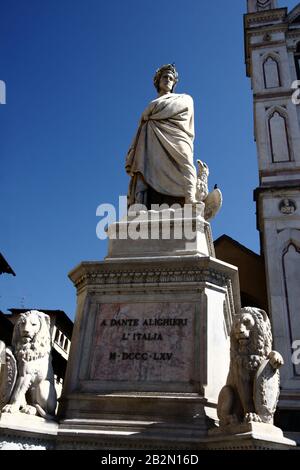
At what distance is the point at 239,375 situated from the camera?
15.1ft

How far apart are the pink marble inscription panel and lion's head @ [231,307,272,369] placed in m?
0.58

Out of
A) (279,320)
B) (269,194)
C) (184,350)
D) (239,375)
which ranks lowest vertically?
(239,375)

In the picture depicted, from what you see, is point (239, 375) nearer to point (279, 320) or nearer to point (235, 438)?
point (235, 438)

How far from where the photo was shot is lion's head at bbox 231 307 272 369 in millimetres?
4719

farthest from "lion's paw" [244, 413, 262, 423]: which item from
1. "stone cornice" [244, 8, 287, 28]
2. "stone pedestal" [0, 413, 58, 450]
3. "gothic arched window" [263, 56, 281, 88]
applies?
"stone cornice" [244, 8, 287, 28]

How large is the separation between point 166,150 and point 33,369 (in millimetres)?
3916

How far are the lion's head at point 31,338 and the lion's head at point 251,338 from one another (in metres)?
2.02

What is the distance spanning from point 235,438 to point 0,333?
18.7m

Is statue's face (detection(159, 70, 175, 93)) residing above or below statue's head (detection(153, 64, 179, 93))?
below

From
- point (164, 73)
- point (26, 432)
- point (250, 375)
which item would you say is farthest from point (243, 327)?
point (164, 73)

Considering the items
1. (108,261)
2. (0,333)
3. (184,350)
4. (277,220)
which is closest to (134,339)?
(184,350)

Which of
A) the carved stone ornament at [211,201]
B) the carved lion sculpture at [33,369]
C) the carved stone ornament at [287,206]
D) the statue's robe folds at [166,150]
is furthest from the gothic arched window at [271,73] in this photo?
the carved lion sculpture at [33,369]

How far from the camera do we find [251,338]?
481cm

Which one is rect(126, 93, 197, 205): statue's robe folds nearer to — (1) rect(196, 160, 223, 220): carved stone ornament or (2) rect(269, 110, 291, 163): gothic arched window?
(1) rect(196, 160, 223, 220): carved stone ornament
